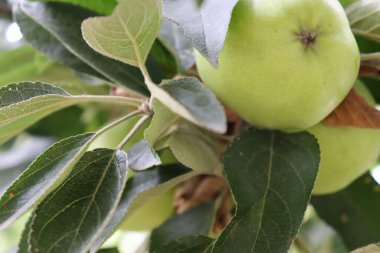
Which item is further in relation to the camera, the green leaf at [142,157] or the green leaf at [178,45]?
the green leaf at [178,45]

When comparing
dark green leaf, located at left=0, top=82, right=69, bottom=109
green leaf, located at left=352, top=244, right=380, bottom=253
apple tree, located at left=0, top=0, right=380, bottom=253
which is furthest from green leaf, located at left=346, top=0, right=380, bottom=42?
dark green leaf, located at left=0, top=82, right=69, bottom=109

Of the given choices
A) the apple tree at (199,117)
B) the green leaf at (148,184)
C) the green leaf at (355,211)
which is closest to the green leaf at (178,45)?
the apple tree at (199,117)

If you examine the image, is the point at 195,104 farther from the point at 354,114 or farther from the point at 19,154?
the point at 19,154

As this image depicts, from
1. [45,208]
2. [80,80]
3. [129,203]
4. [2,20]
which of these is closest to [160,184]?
[129,203]

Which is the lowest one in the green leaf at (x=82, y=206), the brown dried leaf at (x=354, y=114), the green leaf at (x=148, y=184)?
the brown dried leaf at (x=354, y=114)

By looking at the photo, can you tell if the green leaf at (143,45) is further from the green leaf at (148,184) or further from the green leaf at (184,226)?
the green leaf at (184,226)

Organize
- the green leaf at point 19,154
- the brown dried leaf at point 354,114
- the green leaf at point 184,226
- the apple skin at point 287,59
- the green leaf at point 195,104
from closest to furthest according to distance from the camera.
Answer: the green leaf at point 195,104, the apple skin at point 287,59, the brown dried leaf at point 354,114, the green leaf at point 184,226, the green leaf at point 19,154

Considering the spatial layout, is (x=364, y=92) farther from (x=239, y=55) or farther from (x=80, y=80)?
(x=80, y=80)

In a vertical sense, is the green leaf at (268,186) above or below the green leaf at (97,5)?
below

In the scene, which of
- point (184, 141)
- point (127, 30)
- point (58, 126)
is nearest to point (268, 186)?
point (184, 141)
